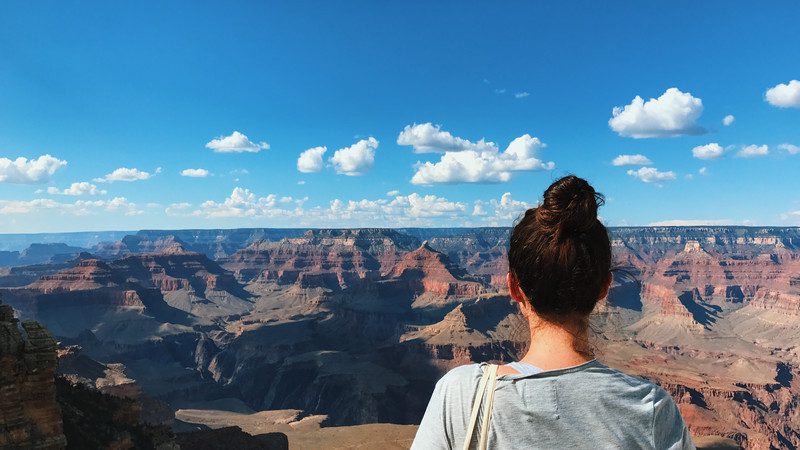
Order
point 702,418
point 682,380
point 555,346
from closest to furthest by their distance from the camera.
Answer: point 555,346 → point 702,418 → point 682,380

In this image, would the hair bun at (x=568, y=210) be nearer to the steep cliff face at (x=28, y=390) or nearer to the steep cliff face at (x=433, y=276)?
the steep cliff face at (x=28, y=390)

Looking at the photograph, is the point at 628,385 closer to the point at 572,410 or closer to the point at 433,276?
the point at 572,410

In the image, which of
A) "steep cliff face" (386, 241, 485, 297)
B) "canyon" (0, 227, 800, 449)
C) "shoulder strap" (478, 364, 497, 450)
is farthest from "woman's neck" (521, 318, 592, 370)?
"steep cliff face" (386, 241, 485, 297)

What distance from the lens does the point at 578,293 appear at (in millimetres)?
2699

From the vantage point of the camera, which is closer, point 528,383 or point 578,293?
point 528,383

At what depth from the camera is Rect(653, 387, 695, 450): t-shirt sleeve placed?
2.43 metres

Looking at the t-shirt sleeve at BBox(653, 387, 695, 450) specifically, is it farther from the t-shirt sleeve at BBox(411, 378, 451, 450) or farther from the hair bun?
the t-shirt sleeve at BBox(411, 378, 451, 450)

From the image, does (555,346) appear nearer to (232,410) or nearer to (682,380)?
(232,410)

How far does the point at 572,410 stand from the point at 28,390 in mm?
19572

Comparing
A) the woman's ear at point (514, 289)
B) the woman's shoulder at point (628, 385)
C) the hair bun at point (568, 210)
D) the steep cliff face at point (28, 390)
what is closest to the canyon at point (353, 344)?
the steep cliff face at point (28, 390)

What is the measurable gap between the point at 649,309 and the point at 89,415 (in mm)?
187505

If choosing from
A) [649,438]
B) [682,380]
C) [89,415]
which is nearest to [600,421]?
[649,438]

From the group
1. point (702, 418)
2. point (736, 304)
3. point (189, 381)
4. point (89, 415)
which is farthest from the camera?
point (736, 304)

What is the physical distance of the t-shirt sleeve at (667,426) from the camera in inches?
95.7
